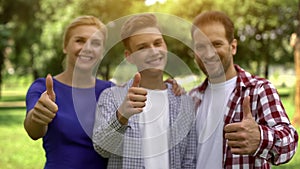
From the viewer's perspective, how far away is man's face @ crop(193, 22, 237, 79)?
2176mm

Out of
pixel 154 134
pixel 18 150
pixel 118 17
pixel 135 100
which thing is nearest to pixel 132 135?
pixel 154 134

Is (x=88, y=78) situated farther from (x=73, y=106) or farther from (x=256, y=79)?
(x=256, y=79)

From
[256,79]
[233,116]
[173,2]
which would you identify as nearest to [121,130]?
[233,116]

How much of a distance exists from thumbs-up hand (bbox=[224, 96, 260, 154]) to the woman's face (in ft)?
3.09

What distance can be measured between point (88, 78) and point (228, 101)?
2.43 ft

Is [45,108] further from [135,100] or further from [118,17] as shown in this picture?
[118,17]

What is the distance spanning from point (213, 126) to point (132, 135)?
371mm

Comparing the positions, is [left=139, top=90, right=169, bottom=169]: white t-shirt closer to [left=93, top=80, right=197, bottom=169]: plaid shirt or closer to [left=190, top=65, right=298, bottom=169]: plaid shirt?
[left=93, top=80, right=197, bottom=169]: plaid shirt

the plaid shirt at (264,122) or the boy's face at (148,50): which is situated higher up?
the boy's face at (148,50)

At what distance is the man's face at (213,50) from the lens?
2176mm

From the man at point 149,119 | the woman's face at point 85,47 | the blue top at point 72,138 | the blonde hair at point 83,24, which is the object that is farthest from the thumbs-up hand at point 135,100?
the blonde hair at point 83,24

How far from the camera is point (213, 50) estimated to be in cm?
218

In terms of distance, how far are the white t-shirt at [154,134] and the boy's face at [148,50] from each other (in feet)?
0.41

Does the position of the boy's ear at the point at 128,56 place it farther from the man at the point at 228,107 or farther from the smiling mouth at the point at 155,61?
the man at the point at 228,107
